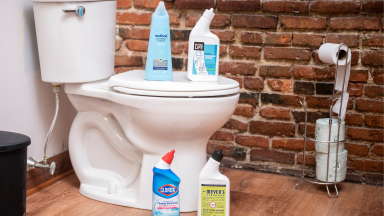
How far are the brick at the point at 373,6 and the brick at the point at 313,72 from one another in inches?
Result: 11.2

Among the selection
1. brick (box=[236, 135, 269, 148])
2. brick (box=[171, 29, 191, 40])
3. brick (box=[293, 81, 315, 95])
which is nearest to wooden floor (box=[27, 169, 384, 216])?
brick (box=[236, 135, 269, 148])

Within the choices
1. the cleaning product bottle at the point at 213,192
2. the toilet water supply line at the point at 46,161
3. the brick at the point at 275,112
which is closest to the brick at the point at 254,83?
the brick at the point at 275,112

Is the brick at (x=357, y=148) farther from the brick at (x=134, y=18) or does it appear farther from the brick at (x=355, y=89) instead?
the brick at (x=134, y=18)

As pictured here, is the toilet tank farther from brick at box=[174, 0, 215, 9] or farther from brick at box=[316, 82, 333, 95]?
brick at box=[316, 82, 333, 95]

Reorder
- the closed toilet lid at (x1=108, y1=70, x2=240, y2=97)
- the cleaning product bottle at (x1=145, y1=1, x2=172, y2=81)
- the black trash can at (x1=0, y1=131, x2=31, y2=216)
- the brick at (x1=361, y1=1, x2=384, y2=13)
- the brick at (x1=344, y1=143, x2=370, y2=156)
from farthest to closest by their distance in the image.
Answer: the brick at (x1=344, y1=143, x2=370, y2=156), the brick at (x1=361, y1=1, x2=384, y2=13), the cleaning product bottle at (x1=145, y1=1, x2=172, y2=81), the closed toilet lid at (x1=108, y1=70, x2=240, y2=97), the black trash can at (x1=0, y1=131, x2=31, y2=216)

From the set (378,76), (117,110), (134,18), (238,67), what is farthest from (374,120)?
(134,18)

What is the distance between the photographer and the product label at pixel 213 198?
1320mm

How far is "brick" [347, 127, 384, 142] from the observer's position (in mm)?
1771

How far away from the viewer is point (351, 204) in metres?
1.56

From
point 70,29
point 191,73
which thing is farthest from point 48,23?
point 191,73

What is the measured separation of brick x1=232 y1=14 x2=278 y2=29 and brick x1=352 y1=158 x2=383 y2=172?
708mm

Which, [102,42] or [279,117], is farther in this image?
[279,117]

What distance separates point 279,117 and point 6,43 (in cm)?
119

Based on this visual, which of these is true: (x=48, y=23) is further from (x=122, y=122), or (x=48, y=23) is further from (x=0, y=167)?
(x=0, y=167)
